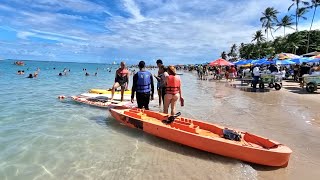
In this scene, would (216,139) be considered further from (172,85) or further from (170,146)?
(172,85)

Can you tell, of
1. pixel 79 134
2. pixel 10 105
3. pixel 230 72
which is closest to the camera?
pixel 79 134

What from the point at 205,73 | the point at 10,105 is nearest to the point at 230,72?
the point at 205,73

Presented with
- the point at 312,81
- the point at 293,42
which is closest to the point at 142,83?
the point at 312,81

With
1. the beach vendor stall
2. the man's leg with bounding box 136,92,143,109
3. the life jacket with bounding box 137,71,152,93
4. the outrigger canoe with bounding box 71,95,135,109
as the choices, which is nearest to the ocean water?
the outrigger canoe with bounding box 71,95,135,109

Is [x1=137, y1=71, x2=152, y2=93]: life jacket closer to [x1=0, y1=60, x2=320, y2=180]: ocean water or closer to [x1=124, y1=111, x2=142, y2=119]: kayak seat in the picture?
[x1=124, y1=111, x2=142, y2=119]: kayak seat

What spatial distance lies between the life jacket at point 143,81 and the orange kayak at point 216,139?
0.79m

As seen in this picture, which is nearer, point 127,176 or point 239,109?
point 127,176

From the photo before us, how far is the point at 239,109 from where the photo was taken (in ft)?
41.9

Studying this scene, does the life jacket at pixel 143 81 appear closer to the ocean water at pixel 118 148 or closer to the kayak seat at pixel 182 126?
the ocean water at pixel 118 148

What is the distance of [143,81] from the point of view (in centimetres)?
864

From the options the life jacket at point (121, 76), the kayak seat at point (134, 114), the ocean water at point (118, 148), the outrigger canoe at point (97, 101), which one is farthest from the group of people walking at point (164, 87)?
the outrigger canoe at point (97, 101)

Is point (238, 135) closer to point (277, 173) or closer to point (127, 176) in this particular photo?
point (277, 173)

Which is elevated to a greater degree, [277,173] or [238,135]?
[238,135]

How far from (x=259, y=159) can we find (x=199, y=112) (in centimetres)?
626
